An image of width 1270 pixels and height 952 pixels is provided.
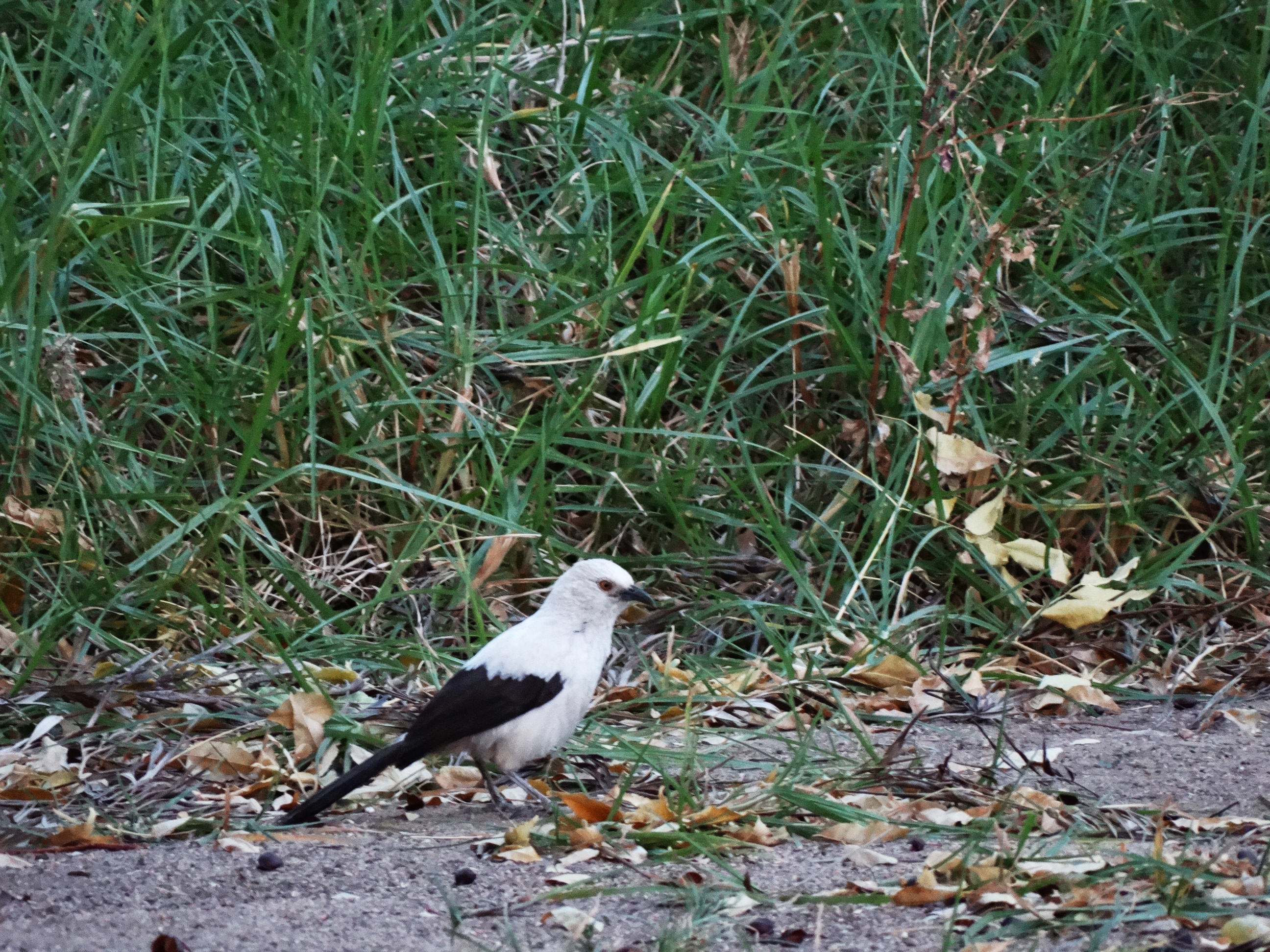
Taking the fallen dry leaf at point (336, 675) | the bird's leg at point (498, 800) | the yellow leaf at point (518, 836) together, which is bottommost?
the bird's leg at point (498, 800)

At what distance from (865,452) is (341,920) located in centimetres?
267

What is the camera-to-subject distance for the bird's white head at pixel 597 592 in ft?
11.8

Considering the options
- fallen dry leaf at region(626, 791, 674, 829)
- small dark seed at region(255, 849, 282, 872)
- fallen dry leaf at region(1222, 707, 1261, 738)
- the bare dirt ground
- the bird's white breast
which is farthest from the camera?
fallen dry leaf at region(1222, 707, 1261, 738)

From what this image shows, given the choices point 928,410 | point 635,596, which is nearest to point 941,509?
point 928,410

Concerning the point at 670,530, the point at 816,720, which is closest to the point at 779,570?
the point at 670,530

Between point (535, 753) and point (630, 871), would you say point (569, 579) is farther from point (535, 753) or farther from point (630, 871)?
point (630, 871)

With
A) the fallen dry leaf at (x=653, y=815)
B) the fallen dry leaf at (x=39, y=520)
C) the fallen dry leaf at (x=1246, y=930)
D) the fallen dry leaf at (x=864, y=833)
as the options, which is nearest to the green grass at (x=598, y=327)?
the fallen dry leaf at (x=39, y=520)

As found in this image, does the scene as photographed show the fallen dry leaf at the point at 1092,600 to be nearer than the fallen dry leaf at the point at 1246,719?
No

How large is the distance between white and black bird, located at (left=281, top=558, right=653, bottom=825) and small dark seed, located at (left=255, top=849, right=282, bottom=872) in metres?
0.28

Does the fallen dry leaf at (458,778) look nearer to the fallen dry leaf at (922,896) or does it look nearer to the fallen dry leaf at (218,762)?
the fallen dry leaf at (218,762)

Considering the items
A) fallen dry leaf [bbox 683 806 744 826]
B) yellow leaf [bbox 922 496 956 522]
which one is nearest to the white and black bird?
fallen dry leaf [bbox 683 806 744 826]

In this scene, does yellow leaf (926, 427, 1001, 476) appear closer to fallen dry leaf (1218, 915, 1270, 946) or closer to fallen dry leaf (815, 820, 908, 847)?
fallen dry leaf (815, 820, 908, 847)

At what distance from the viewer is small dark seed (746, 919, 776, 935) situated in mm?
2363

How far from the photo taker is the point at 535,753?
3340 mm
